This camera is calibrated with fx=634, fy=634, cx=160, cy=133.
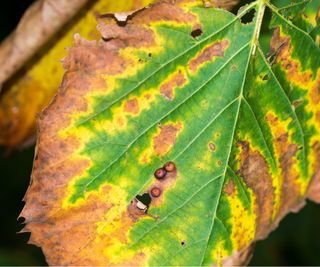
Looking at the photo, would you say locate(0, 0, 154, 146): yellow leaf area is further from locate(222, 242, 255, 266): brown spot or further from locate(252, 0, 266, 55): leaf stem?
locate(222, 242, 255, 266): brown spot

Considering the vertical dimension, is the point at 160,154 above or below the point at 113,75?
below

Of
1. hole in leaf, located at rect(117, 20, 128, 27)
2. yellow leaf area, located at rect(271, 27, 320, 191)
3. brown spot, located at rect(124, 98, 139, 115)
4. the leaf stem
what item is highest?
hole in leaf, located at rect(117, 20, 128, 27)

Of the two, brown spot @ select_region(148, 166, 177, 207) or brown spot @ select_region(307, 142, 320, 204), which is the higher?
brown spot @ select_region(148, 166, 177, 207)

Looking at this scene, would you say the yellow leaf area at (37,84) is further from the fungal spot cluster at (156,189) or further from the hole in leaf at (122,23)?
the fungal spot cluster at (156,189)

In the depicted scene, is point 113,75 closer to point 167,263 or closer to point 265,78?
point 265,78

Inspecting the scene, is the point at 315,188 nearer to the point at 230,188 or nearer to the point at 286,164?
the point at 286,164

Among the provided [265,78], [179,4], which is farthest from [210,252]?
[179,4]

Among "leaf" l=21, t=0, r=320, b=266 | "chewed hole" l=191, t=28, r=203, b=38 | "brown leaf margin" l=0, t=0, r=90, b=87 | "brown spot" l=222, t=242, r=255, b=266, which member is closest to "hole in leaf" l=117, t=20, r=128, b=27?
"leaf" l=21, t=0, r=320, b=266
